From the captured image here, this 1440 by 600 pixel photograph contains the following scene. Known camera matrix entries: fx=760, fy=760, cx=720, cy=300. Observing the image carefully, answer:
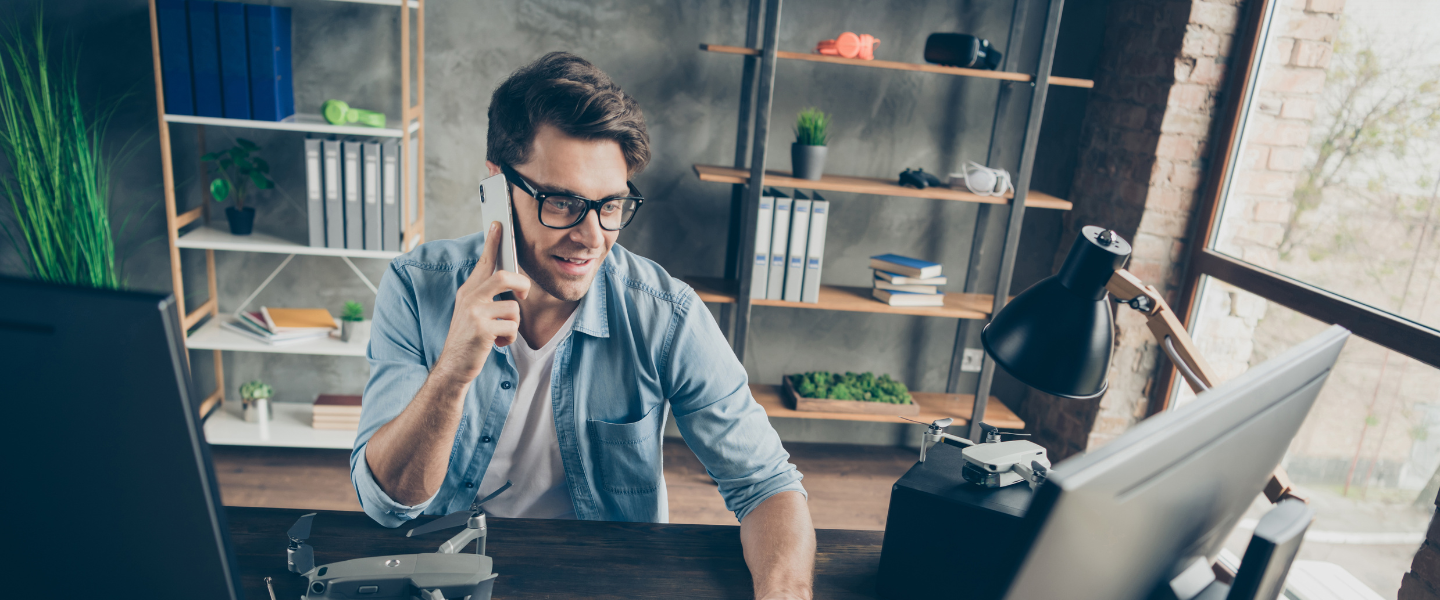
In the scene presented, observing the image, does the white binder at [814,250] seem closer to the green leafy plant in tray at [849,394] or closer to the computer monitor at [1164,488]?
the green leafy plant in tray at [849,394]

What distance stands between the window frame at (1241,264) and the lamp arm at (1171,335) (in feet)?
4.10

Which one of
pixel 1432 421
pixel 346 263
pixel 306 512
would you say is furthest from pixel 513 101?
pixel 1432 421

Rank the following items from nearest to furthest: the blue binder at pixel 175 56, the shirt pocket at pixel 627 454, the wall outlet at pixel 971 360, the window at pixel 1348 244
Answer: the shirt pocket at pixel 627 454 < the window at pixel 1348 244 < the blue binder at pixel 175 56 < the wall outlet at pixel 971 360

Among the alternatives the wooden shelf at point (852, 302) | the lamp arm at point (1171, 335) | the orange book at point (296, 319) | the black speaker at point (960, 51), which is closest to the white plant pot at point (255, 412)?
the orange book at point (296, 319)

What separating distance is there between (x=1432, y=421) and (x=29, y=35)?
13.2ft

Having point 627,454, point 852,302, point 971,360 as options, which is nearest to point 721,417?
point 627,454

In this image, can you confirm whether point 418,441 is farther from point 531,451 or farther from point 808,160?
point 808,160

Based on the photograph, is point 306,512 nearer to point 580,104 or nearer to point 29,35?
point 580,104

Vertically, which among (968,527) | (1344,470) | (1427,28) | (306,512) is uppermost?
(1427,28)

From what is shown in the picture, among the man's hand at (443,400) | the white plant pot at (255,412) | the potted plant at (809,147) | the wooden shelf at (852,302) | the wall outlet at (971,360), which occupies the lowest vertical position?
the white plant pot at (255,412)

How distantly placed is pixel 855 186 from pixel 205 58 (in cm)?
199

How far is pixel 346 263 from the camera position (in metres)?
2.74

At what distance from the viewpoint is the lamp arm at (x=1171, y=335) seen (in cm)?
90

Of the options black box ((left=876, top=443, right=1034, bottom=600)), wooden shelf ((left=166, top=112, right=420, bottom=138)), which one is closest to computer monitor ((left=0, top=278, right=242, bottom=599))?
black box ((left=876, top=443, right=1034, bottom=600))
